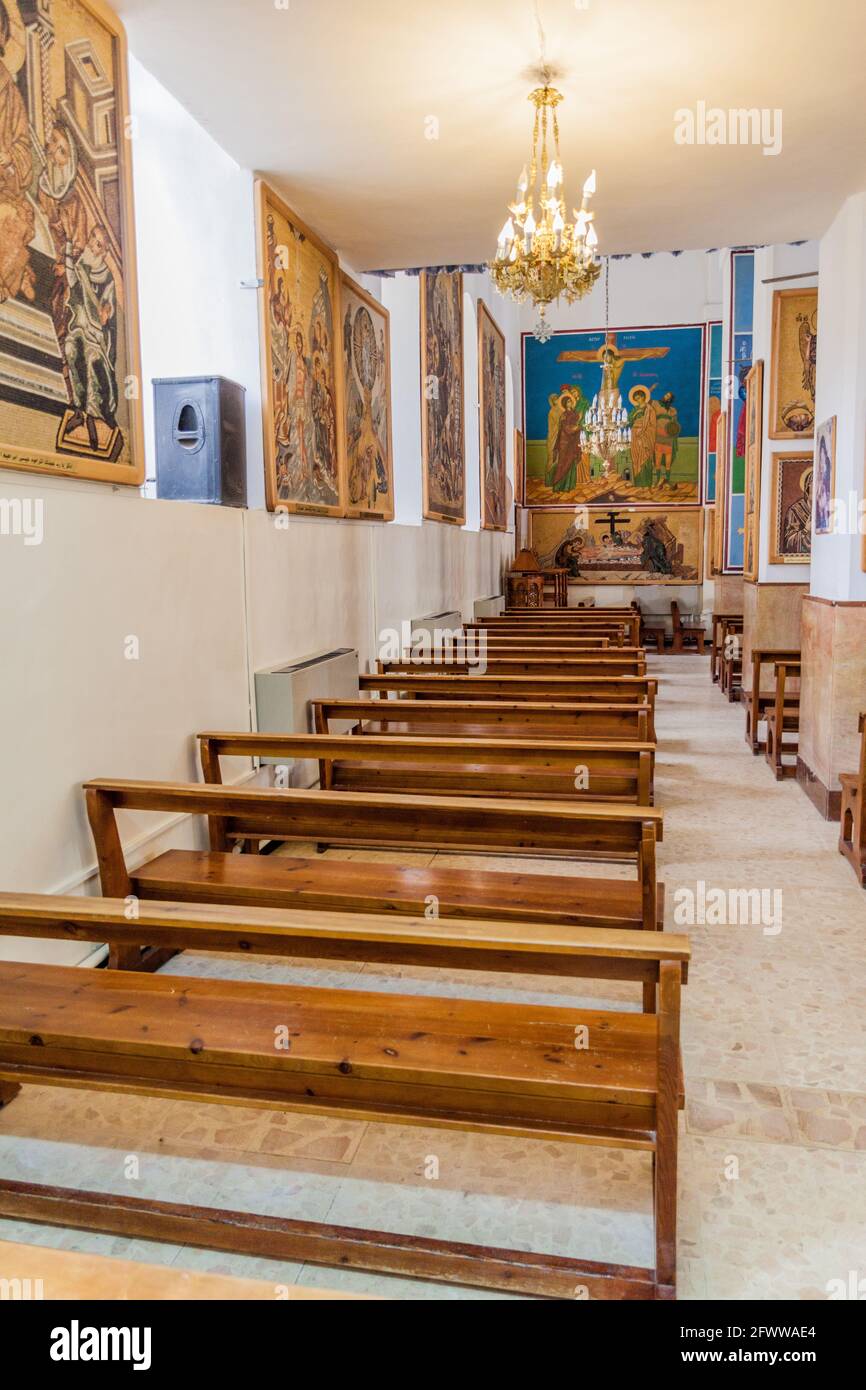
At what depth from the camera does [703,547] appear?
18172mm

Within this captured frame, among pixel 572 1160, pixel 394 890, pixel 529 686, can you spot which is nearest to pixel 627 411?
pixel 529 686

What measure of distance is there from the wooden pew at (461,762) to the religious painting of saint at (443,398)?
5544mm

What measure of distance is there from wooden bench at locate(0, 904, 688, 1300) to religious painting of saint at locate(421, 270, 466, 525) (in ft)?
26.7

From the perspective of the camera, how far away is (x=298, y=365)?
6125 millimetres

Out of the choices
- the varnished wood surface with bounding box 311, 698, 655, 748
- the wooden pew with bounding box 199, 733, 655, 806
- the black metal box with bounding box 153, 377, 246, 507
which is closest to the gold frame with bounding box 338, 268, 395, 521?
the black metal box with bounding box 153, 377, 246, 507

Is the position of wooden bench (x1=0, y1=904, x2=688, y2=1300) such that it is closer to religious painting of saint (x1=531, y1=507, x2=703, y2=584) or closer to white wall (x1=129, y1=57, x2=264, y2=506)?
white wall (x1=129, y1=57, x2=264, y2=506)

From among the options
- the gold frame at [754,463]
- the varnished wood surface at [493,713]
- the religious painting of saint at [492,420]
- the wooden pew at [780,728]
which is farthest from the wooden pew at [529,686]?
the religious painting of saint at [492,420]

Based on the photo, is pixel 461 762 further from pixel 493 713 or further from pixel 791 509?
pixel 791 509

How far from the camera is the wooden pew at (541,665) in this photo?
284 inches

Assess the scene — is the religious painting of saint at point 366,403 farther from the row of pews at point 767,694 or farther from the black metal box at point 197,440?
the row of pews at point 767,694

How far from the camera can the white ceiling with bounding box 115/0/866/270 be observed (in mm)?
3957
